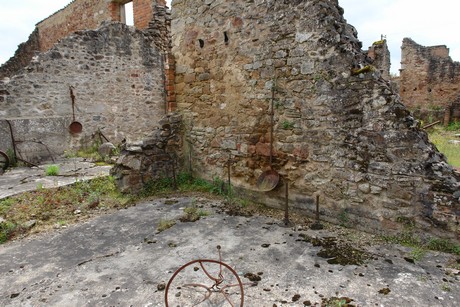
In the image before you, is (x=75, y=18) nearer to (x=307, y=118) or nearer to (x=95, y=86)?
(x=95, y=86)

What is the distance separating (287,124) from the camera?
14.4 feet

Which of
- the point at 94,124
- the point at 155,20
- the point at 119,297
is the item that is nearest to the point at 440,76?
the point at 155,20

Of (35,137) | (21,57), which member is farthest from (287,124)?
(21,57)

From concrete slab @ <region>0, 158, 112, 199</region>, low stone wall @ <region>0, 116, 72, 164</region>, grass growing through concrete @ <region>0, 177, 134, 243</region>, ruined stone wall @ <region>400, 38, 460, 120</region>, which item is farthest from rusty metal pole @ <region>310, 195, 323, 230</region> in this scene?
ruined stone wall @ <region>400, 38, 460, 120</region>

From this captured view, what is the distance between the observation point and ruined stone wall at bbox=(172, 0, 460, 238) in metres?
3.37

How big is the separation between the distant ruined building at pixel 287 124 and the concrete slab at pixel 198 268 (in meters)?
0.57

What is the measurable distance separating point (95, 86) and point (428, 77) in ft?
49.6

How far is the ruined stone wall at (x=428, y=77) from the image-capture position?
14484mm

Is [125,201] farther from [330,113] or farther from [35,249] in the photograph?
[330,113]

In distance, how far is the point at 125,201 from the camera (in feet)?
16.8

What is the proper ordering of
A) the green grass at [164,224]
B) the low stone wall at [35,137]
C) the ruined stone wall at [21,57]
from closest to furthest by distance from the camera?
the green grass at [164,224], the low stone wall at [35,137], the ruined stone wall at [21,57]

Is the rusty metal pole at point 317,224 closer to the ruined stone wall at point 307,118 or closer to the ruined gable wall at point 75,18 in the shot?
the ruined stone wall at point 307,118

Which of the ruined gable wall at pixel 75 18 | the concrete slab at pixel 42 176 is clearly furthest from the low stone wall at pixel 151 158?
the ruined gable wall at pixel 75 18

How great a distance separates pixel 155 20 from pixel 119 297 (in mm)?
10090
